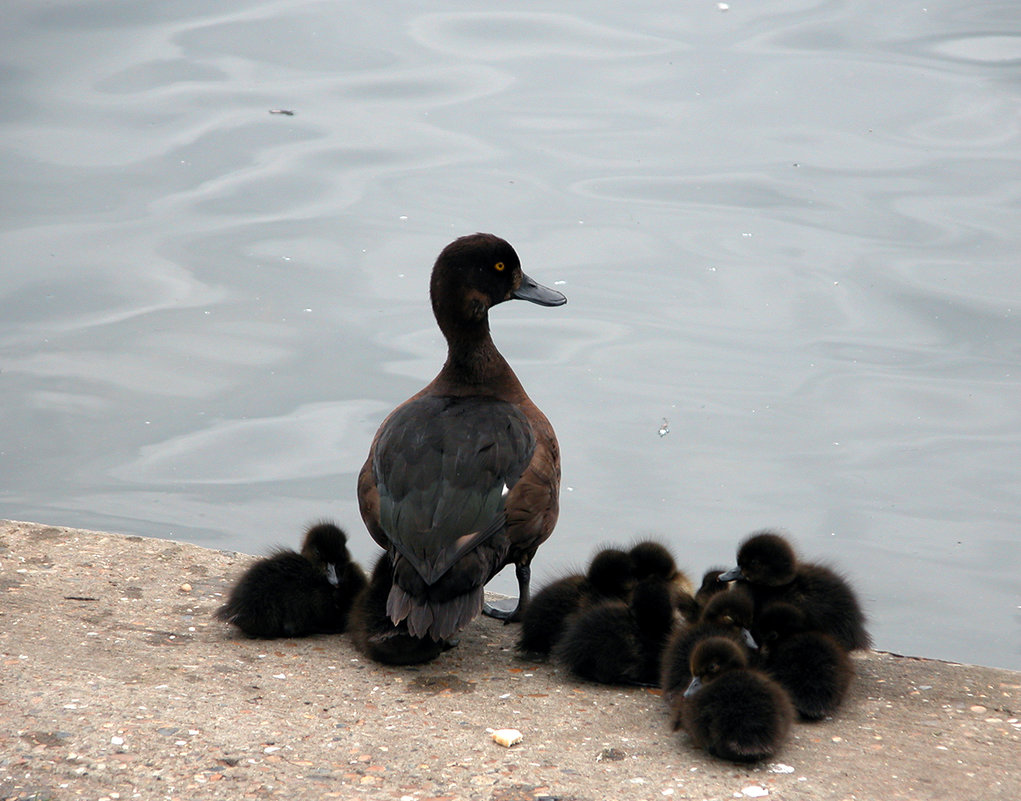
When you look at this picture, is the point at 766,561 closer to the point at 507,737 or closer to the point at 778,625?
the point at 778,625

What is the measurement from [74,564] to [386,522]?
1431 mm

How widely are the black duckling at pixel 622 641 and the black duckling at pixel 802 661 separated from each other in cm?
29

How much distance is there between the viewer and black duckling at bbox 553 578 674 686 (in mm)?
3639

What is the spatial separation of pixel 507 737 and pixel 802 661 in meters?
0.87

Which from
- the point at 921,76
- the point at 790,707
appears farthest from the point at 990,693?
the point at 921,76

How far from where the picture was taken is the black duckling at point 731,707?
2.97 metres

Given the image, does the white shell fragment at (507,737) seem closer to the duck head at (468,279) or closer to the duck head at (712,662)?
the duck head at (712,662)

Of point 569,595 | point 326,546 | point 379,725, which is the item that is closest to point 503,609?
point 569,595

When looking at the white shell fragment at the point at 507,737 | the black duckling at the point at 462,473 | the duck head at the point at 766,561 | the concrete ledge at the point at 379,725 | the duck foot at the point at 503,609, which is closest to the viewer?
the concrete ledge at the point at 379,725

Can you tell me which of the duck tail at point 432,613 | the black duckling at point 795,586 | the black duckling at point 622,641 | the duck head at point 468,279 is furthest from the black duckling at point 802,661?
the duck head at point 468,279

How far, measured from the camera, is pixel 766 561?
384cm

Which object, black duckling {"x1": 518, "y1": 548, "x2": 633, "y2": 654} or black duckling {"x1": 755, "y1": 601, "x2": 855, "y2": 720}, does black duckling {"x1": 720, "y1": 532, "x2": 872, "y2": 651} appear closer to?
black duckling {"x1": 755, "y1": 601, "x2": 855, "y2": 720}

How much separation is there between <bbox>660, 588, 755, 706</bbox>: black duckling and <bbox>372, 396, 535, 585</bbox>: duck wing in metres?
0.66

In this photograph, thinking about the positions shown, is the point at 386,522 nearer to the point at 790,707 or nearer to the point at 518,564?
the point at 518,564
